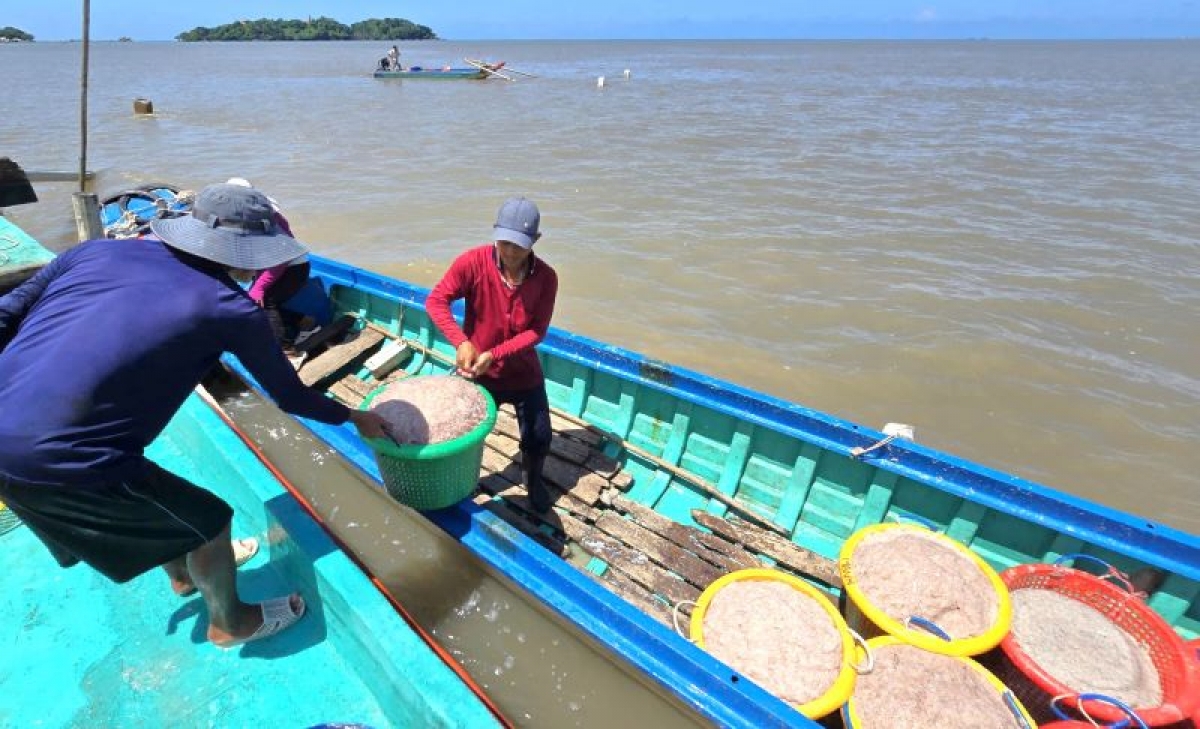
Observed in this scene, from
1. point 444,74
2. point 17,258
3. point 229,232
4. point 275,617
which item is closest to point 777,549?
point 275,617

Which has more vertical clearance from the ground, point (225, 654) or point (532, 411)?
point (532, 411)

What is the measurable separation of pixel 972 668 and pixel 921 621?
23 cm

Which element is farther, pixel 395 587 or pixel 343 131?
pixel 343 131

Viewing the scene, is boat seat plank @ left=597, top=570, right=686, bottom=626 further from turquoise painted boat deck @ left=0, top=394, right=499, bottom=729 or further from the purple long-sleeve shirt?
the purple long-sleeve shirt

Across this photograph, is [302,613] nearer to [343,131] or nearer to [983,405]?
[983,405]

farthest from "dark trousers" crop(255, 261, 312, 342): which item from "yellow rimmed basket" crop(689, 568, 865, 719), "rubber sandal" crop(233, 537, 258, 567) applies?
"yellow rimmed basket" crop(689, 568, 865, 719)

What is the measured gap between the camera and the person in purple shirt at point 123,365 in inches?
73.1

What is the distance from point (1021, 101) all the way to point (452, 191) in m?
28.6

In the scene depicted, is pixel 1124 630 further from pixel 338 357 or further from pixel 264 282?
pixel 264 282

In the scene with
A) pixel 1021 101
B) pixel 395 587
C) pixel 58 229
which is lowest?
pixel 58 229

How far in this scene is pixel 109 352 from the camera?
6.07 ft

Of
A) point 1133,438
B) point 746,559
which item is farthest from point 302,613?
point 1133,438

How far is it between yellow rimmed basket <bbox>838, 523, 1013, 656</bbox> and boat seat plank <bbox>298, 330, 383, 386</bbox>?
4.32m

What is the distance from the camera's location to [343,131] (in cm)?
2286
